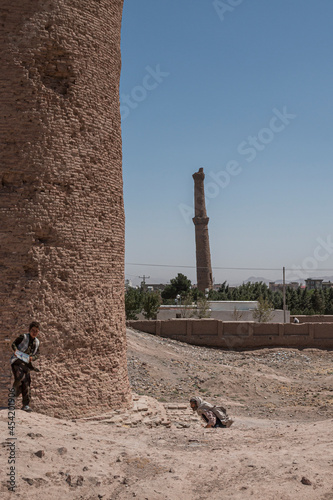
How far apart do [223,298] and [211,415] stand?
136 ft

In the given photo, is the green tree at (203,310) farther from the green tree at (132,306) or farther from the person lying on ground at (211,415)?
the person lying on ground at (211,415)

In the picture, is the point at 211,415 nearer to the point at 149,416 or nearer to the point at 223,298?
the point at 149,416

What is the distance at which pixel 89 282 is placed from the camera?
334 inches

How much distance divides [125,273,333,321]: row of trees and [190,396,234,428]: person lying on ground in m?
24.7

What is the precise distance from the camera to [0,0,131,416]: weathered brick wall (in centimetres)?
787

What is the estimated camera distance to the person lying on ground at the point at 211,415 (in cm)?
939

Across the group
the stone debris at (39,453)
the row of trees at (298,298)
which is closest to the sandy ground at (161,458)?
the stone debris at (39,453)

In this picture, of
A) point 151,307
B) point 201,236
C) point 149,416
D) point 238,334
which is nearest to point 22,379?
point 149,416

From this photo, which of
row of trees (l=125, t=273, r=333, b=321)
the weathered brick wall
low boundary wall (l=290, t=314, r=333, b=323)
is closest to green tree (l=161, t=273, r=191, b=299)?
row of trees (l=125, t=273, r=333, b=321)

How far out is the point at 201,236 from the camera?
167ft

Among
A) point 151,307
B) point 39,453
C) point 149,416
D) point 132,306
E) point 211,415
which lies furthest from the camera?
point 132,306

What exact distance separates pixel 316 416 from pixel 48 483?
9.26 m

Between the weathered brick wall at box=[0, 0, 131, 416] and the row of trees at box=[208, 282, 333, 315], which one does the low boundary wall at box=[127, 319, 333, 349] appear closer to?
the weathered brick wall at box=[0, 0, 131, 416]

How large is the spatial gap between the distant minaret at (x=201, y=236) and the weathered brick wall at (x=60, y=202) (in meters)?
41.7
